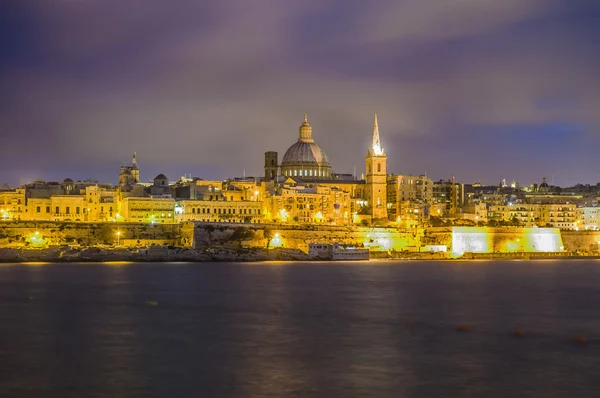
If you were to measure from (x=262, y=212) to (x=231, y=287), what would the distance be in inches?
1226

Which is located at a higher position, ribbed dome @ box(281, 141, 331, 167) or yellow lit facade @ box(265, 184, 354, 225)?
ribbed dome @ box(281, 141, 331, 167)

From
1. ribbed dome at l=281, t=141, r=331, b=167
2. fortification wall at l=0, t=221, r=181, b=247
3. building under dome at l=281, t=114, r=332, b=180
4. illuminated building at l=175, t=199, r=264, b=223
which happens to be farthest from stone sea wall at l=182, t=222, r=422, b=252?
ribbed dome at l=281, t=141, r=331, b=167

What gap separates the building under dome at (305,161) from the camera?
82625mm

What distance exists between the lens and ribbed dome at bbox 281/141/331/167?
83.3 m

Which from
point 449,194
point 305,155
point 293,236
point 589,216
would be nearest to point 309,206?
point 293,236

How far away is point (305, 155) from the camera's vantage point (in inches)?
3305

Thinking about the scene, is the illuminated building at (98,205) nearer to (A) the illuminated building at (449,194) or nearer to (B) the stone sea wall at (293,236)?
(B) the stone sea wall at (293,236)

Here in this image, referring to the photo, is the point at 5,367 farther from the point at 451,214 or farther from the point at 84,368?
the point at 451,214

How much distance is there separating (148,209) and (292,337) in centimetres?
4298

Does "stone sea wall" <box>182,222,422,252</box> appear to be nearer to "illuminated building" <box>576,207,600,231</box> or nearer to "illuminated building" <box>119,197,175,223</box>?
"illuminated building" <box>119,197,175,223</box>

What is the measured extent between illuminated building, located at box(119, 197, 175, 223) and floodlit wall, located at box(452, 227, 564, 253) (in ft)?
64.9

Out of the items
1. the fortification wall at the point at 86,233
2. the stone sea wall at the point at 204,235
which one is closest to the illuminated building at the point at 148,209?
the fortification wall at the point at 86,233

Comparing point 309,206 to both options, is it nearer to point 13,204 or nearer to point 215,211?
point 215,211

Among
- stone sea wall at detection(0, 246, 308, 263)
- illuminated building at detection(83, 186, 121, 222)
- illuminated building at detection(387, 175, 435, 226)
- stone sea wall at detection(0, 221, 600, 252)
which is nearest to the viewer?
stone sea wall at detection(0, 246, 308, 263)
